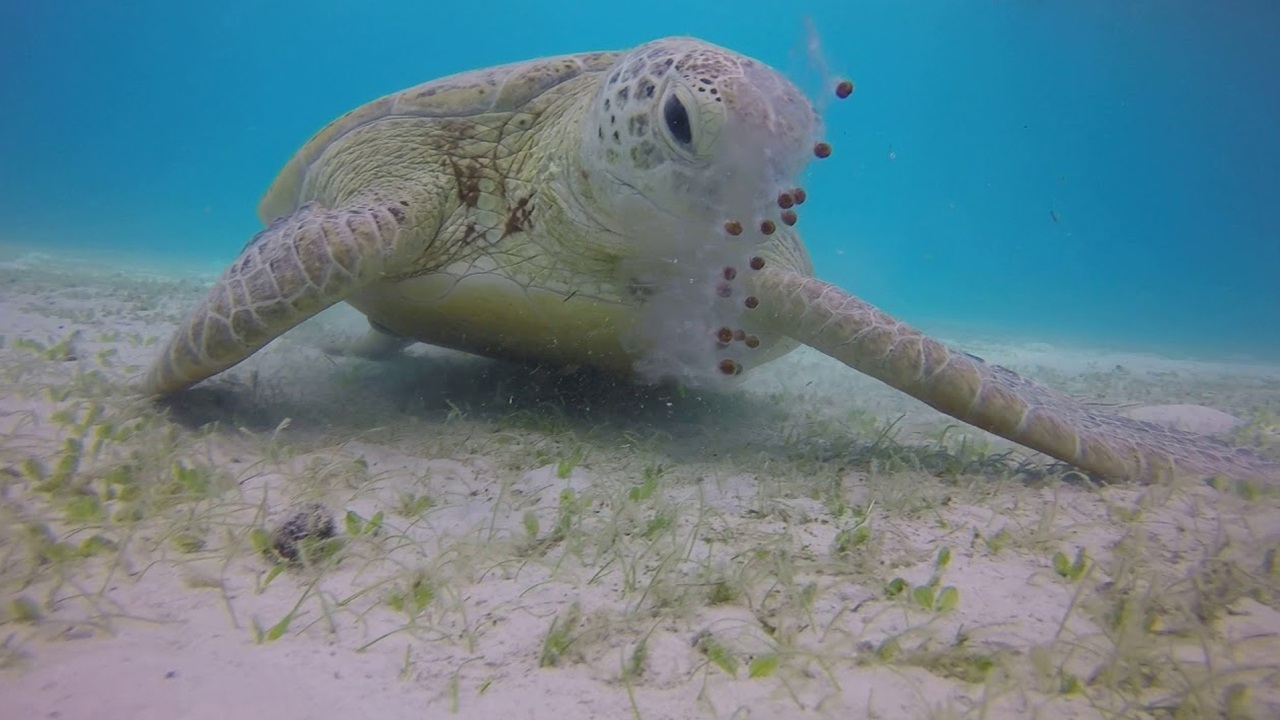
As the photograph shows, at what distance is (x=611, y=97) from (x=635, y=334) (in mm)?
1138

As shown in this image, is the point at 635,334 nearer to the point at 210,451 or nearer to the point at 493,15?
the point at 210,451

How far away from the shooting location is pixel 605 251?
2.90 metres

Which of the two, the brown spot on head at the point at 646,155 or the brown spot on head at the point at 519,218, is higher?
the brown spot on head at the point at 646,155

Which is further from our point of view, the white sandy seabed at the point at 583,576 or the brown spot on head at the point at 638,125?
the brown spot on head at the point at 638,125

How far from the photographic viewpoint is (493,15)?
278 ft

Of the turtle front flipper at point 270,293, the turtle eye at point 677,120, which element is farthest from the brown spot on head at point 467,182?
the turtle eye at point 677,120

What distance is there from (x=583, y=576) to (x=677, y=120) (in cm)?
166

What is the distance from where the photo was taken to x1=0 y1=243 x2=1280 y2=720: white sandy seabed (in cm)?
119

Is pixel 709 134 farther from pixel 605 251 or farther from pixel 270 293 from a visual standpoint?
pixel 270 293

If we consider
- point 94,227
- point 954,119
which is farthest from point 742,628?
point 954,119

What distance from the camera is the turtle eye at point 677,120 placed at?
2.17 metres

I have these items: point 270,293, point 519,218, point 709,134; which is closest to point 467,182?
point 519,218

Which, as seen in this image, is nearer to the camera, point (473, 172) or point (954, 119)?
point (473, 172)

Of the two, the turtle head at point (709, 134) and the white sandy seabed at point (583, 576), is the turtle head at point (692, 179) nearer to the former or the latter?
the turtle head at point (709, 134)
